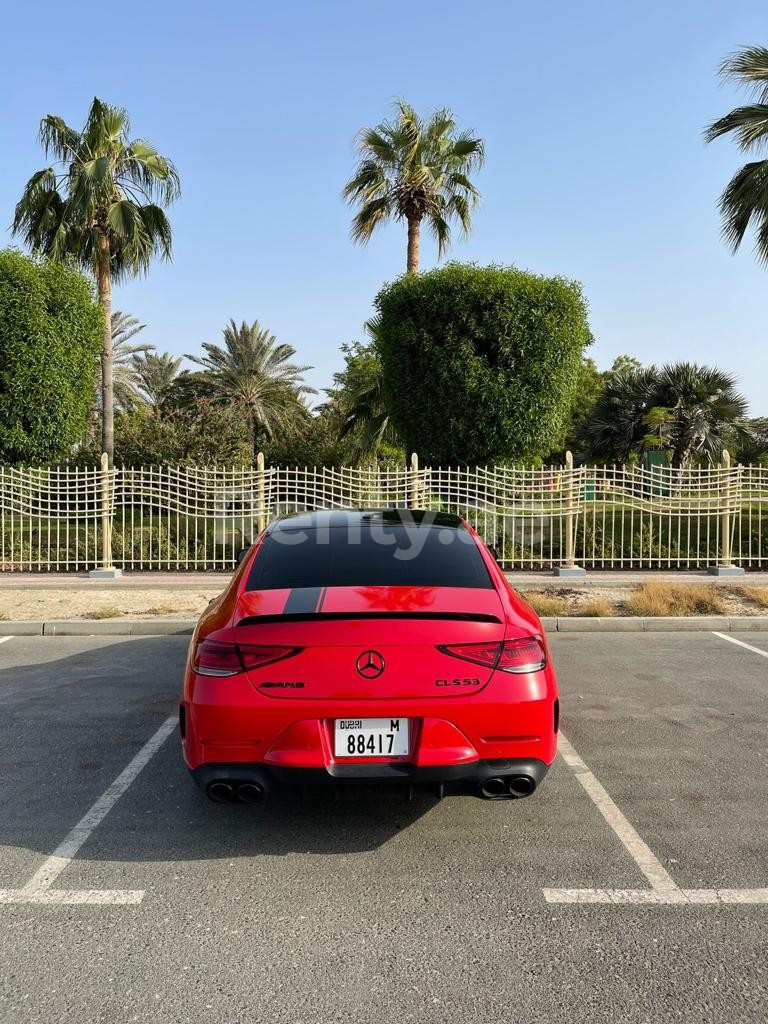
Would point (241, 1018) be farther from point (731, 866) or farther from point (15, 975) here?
point (731, 866)

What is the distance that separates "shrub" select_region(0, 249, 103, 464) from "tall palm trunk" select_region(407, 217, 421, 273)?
9064 mm

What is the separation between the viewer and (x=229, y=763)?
137 inches

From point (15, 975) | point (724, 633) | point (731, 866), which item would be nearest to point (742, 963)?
point (731, 866)

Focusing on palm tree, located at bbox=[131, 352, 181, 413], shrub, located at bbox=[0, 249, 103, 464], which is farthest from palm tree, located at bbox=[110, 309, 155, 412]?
shrub, located at bbox=[0, 249, 103, 464]

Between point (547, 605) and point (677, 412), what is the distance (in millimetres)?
13003

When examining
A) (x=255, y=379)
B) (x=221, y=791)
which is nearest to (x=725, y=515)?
(x=221, y=791)

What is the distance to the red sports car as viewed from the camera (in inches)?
135

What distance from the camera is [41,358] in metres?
16.3

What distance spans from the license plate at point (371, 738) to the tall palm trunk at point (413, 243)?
2044 cm

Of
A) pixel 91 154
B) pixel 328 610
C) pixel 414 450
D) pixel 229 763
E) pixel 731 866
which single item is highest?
pixel 91 154

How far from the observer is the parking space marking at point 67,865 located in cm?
322

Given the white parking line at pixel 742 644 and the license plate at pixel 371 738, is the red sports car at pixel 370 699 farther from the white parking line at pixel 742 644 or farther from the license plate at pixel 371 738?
the white parking line at pixel 742 644

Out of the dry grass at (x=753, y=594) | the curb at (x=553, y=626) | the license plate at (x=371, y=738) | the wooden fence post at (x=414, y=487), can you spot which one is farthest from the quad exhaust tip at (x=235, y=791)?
the wooden fence post at (x=414, y=487)

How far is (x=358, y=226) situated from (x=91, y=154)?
7.61 m
